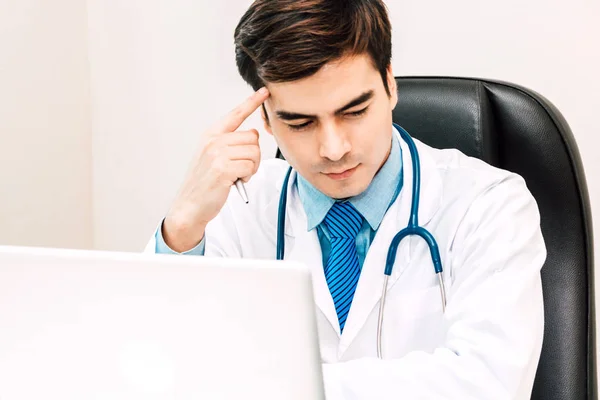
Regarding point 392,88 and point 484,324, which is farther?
point 392,88

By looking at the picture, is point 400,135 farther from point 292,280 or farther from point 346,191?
point 292,280

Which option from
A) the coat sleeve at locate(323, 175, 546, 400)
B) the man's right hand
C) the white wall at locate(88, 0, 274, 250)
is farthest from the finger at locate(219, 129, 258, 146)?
the white wall at locate(88, 0, 274, 250)

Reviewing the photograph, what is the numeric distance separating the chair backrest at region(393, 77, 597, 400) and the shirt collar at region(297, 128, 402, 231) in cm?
8

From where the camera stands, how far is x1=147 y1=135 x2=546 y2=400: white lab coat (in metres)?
1.00

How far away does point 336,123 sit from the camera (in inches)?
48.5

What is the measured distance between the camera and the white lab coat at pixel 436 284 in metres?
1.00

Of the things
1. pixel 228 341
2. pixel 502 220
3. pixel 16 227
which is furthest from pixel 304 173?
pixel 16 227

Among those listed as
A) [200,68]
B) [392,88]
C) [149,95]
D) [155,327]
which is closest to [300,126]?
[392,88]

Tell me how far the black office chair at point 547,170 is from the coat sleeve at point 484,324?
0.05 meters

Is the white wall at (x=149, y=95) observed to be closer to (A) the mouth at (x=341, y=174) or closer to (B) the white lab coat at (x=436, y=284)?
(B) the white lab coat at (x=436, y=284)

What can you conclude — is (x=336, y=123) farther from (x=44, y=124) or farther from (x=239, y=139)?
(x=44, y=124)

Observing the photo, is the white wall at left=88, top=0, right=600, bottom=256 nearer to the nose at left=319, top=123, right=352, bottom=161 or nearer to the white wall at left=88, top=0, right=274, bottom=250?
the white wall at left=88, top=0, right=274, bottom=250

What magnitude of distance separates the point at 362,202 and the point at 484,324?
358 mm

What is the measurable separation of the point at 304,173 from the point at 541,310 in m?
0.43
